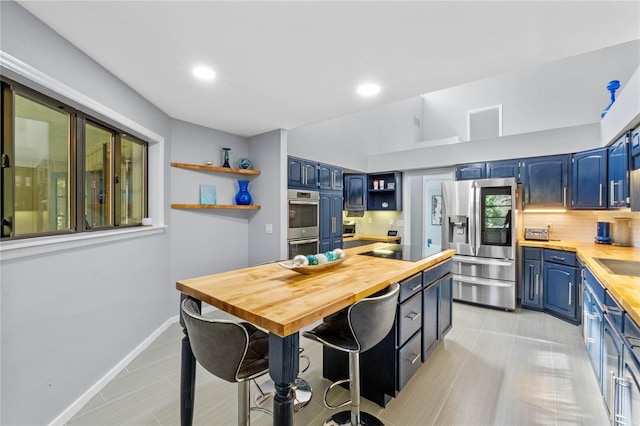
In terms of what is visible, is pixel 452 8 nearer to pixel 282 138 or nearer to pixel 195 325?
pixel 195 325

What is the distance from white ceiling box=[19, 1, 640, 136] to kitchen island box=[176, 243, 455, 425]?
148 centimetres

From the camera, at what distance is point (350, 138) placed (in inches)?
199

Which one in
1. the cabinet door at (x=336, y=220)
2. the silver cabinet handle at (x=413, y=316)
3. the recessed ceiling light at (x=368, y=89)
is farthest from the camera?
the cabinet door at (x=336, y=220)

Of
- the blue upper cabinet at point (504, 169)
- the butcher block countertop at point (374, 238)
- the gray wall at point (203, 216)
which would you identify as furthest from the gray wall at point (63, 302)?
the blue upper cabinet at point (504, 169)

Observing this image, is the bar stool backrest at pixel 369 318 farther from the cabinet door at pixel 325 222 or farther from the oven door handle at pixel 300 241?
the cabinet door at pixel 325 222

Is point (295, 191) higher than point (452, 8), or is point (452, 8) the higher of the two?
point (452, 8)

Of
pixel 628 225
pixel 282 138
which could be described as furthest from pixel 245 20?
pixel 628 225

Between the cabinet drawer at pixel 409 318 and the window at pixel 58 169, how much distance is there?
A: 7.66 ft

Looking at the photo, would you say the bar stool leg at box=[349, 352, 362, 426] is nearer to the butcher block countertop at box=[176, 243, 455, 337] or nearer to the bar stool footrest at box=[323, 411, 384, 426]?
the bar stool footrest at box=[323, 411, 384, 426]

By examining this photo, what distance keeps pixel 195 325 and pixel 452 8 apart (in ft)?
6.46

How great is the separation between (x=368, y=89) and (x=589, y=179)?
2.95m

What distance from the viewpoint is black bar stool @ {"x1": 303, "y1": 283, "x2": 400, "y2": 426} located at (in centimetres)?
139

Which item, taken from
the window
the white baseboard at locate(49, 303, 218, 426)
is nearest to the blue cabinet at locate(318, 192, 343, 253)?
the white baseboard at locate(49, 303, 218, 426)

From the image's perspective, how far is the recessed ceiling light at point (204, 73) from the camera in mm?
2125
